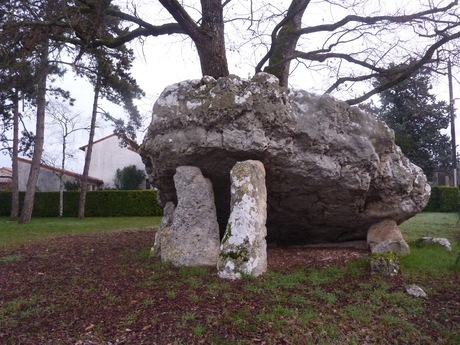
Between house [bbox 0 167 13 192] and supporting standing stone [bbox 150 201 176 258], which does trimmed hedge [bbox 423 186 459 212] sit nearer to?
supporting standing stone [bbox 150 201 176 258]

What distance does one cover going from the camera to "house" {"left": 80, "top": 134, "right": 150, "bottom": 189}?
125 feet

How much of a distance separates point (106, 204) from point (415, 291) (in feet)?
65.2

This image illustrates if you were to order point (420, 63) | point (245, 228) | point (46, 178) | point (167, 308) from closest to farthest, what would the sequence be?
point (167, 308), point (245, 228), point (420, 63), point (46, 178)

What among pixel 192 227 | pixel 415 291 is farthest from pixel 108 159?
pixel 415 291

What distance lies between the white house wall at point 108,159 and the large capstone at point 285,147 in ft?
101

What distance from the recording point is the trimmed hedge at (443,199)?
74.9 feet

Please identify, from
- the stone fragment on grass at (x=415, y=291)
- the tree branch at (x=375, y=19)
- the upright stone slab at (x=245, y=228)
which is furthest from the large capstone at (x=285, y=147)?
the tree branch at (x=375, y=19)

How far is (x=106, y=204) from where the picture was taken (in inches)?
933

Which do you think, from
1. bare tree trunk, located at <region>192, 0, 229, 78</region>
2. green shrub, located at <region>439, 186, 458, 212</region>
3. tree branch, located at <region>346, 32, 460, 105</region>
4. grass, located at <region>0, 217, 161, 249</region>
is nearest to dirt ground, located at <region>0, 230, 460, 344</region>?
bare tree trunk, located at <region>192, 0, 229, 78</region>

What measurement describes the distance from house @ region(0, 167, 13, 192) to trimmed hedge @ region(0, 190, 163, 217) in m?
8.18

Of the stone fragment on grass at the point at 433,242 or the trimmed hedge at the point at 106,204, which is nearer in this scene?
the stone fragment on grass at the point at 433,242

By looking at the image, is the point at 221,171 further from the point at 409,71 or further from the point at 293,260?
the point at 409,71

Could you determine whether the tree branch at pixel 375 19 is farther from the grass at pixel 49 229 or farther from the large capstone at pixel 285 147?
the grass at pixel 49 229

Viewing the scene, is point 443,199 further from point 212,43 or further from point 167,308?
point 167,308
